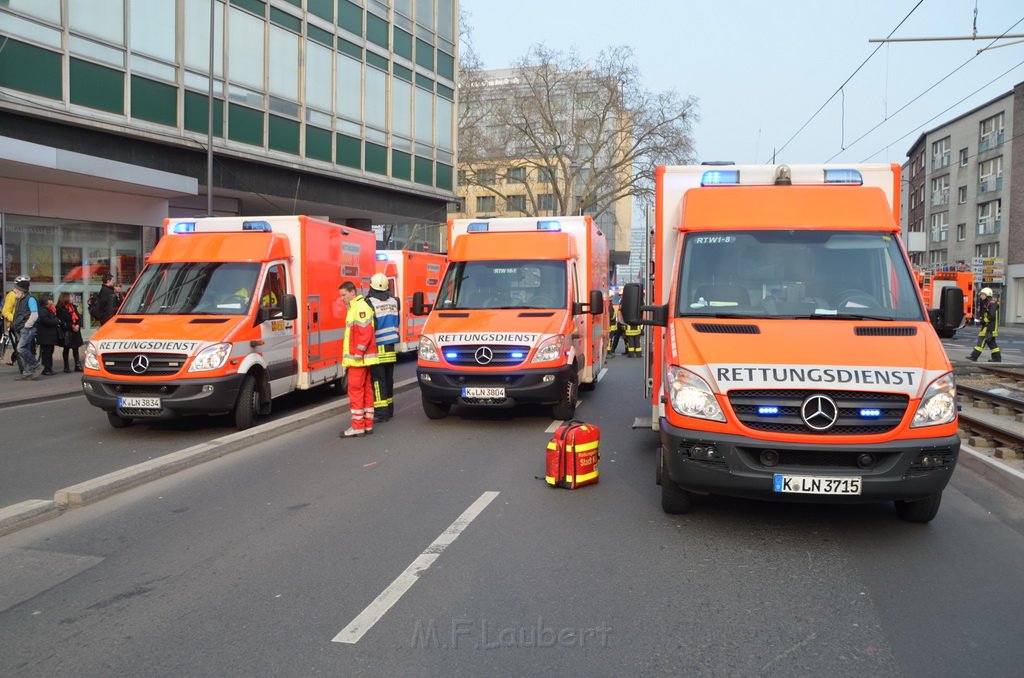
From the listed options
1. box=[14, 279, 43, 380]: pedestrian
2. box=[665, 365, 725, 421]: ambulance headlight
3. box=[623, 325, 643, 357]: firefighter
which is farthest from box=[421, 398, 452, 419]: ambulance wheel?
box=[623, 325, 643, 357]: firefighter

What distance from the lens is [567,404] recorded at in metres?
11.2

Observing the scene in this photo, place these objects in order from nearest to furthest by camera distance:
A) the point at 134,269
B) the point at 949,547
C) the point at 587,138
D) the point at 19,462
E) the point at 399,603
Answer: the point at 399,603 → the point at 949,547 → the point at 19,462 → the point at 134,269 → the point at 587,138

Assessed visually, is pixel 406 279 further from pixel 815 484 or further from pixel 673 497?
pixel 815 484

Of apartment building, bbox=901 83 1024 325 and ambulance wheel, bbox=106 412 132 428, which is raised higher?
apartment building, bbox=901 83 1024 325

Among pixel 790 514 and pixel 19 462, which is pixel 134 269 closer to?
pixel 19 462

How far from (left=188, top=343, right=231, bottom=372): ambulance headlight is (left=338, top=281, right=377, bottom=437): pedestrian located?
4.66 feet

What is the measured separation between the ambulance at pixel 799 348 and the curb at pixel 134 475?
459 centimetres

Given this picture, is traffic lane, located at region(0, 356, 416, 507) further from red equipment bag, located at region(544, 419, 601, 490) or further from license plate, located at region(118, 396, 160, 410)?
red equipment bag, located at region(544, 419, 601, 490)

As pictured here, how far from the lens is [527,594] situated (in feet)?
15.5

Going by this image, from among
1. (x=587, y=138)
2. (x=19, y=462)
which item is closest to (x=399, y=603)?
(x=19, y=462)

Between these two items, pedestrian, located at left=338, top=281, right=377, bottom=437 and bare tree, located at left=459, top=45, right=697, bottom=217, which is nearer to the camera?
pedestrian, located at left=338, top=281, right=377, bottom=437

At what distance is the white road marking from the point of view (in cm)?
427

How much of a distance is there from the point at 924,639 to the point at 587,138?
46676 millimetres

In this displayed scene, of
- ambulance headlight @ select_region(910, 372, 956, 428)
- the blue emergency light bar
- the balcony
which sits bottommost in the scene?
ambulance headlight @ select_region(910, 372, 956, 428)
